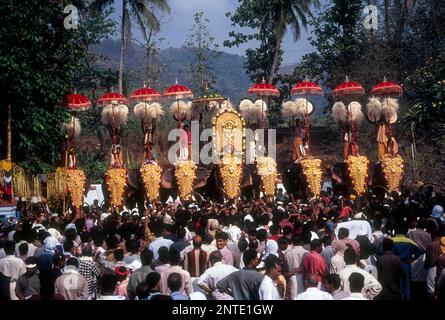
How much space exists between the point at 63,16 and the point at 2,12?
6.38 ft

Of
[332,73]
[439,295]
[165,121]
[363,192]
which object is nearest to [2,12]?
[363,192]

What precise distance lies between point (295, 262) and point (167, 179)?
9834 mm

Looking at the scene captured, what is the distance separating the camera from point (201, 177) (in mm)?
17812

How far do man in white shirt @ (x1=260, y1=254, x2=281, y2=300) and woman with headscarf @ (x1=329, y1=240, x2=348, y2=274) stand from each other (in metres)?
0.95

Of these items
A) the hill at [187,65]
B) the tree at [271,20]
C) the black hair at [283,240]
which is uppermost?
the hill at [187,65]

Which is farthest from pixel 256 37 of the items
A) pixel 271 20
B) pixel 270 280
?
pixel 270 280

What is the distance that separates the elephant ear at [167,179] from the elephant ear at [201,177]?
65cm

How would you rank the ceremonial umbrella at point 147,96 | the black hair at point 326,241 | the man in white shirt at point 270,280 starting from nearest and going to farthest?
the man in white shirt at point 270,280, the black hair at point 326,241, the ceremonial umbrella at point 147,96

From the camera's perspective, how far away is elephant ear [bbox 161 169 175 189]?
1777 cm

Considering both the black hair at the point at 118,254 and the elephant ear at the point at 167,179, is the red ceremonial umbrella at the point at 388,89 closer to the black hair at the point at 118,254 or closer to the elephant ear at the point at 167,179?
the elephant ear at the point at 167,179

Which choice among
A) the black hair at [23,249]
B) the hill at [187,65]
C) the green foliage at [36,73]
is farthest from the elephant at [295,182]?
the hill at [187,65]

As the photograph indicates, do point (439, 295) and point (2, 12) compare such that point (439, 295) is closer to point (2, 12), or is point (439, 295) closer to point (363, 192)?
point (363, 192)

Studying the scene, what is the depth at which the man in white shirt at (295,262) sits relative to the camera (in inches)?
322

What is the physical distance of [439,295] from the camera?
739 cm
